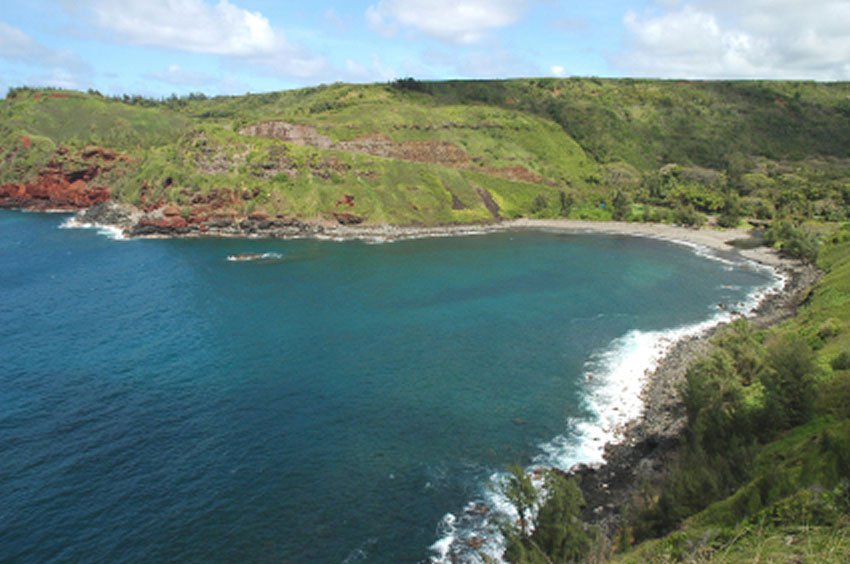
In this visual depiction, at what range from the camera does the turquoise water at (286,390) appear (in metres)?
37.3

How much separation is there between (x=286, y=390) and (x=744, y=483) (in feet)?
137

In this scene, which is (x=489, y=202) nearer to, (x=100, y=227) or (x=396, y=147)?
(x=396, y=147)

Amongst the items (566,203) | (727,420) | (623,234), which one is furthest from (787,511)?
(566,203)

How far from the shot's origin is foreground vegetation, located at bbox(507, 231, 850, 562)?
55.1ft

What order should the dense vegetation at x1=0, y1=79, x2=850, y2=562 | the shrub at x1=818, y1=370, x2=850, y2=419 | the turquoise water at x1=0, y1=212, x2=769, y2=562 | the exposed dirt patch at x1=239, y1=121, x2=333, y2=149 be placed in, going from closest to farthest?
the dense vegetation at x1=0, y1=79, x2=850, y2=562
the shrub at x1=818, y1=370, x2=850, y2=419
the turquoise water at x1=0, y1=212, x2=769, y2=562
the exposed dirt patch at x1=239, y1=121, x2=333, y2=149

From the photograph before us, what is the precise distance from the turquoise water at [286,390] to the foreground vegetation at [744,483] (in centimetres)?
1022

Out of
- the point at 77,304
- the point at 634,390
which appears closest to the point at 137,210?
the point at 77,304

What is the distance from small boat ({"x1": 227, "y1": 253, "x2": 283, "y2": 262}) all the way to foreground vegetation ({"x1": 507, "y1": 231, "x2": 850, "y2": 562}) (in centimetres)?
9014

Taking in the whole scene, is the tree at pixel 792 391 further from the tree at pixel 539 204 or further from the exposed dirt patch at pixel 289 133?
the exposed dirt patch at pixel 289 133

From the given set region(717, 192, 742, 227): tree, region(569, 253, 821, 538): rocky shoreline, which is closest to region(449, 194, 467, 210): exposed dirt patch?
region(717, 192, 742, 227): tree

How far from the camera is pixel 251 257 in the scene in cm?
11656

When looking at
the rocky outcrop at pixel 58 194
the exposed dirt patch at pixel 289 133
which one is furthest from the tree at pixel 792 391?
the rocky outcrop at pixel 58 194

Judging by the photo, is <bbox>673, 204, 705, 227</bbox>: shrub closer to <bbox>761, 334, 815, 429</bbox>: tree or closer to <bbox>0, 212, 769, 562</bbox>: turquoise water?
<bbox>0, 212, 769, 562</bbox>: turquoise water

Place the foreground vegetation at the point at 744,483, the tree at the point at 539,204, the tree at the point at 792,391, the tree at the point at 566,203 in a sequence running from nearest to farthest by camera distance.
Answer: the foreground vegetation at the point at 744,483
the tree at the point at 792,391
the tree at the point at 566,203
the tree at the point at 539,204
